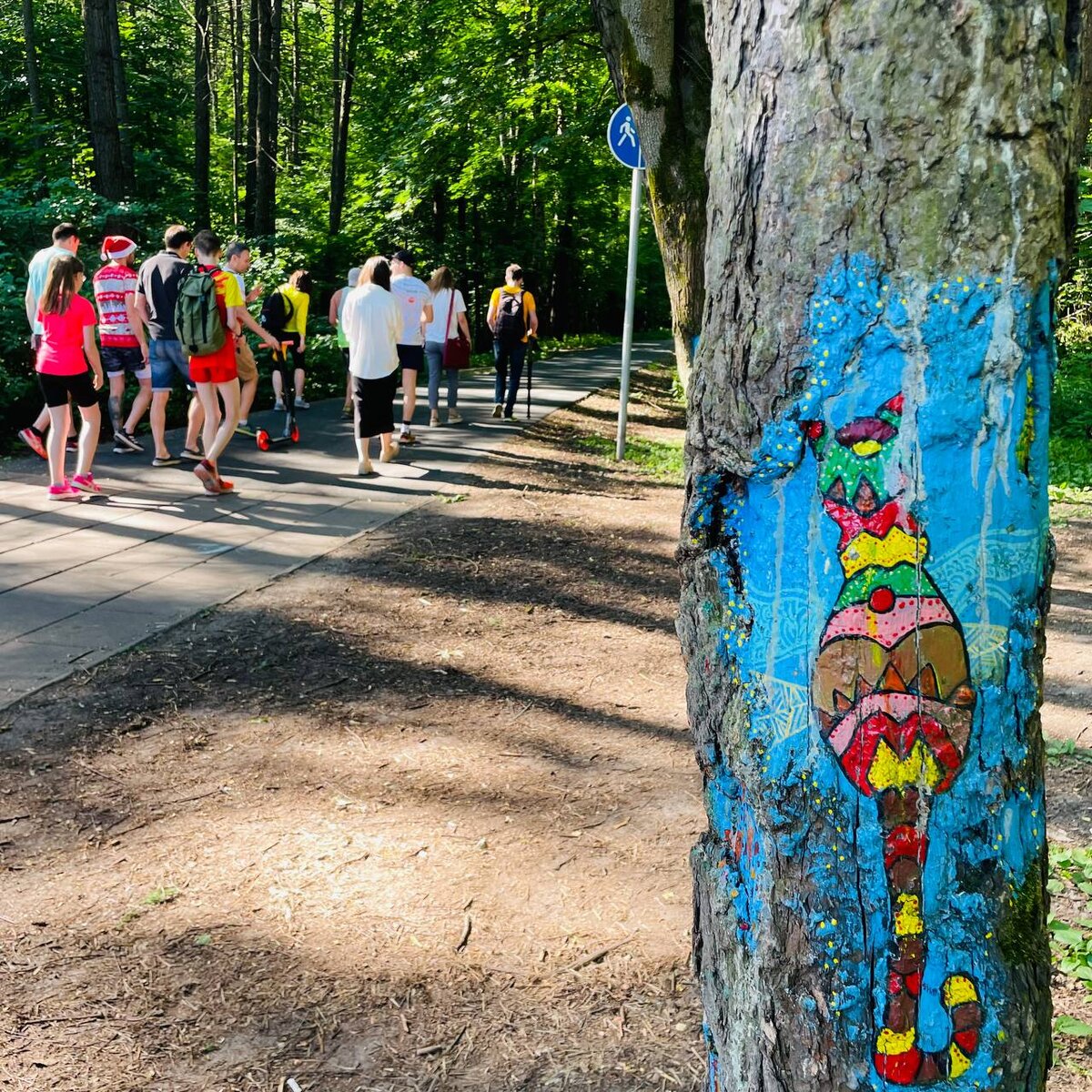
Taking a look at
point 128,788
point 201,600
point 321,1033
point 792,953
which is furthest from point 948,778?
point 201,600

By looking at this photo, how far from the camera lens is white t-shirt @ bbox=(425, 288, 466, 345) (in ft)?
43.8

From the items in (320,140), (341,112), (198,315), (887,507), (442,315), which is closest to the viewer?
(887,507)

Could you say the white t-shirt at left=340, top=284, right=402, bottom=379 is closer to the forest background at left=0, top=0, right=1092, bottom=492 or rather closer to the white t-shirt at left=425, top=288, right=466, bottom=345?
the white t-shirt at left=425, top=288, right=466, bottom=345

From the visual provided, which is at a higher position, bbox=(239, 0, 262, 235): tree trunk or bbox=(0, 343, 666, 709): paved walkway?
bbox=(239, 0, 262, 235): tree trunk

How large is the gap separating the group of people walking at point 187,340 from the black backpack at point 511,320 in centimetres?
101

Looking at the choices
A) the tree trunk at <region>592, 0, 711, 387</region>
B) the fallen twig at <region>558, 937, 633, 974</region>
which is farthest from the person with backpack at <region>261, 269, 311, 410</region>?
the fallen twig at <region>558, 937, 633, 974</region>

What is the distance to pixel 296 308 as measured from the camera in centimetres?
1292

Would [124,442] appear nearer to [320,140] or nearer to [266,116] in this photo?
[266,116]

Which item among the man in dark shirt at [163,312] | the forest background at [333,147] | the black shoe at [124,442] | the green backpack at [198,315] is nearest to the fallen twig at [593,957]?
the forest background at [333,147]

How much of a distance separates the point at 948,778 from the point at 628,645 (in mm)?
4460

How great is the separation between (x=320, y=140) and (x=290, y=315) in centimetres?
2041

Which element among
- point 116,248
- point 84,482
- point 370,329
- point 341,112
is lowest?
point 84,482

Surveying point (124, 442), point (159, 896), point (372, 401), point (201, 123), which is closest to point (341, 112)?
point (201, 123)

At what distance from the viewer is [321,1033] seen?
9.61 ft
